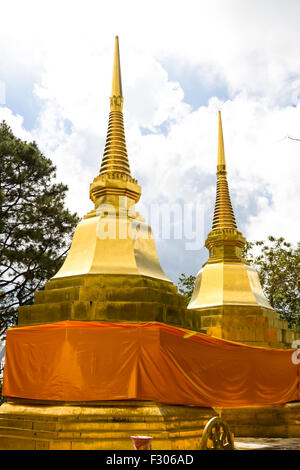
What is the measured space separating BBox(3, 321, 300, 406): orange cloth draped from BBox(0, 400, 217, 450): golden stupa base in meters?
0.22

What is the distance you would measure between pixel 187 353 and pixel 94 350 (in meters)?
2.25

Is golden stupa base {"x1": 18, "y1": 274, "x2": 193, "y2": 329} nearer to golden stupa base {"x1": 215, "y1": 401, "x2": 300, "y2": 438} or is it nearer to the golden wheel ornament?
the golden wheel ornament

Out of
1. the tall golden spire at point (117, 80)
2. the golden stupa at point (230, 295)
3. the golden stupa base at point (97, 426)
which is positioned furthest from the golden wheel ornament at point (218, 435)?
the tall golden spire at point (117, 80)

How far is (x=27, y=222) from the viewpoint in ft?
72.8

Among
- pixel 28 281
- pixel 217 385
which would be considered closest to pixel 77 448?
pixel 217 385

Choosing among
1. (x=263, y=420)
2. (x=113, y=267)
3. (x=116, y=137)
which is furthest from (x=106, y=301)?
(x=263, y=420)

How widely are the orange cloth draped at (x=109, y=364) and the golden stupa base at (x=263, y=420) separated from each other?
3.89m

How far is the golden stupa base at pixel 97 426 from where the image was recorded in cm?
935

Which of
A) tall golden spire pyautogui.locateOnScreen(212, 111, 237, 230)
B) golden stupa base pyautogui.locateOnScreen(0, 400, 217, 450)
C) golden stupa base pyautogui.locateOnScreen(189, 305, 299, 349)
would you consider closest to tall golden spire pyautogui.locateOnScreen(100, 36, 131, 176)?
golden stupa base pyautogui.locateOnScreen(189, 305, 299, 349)

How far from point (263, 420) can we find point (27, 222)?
13.6 m

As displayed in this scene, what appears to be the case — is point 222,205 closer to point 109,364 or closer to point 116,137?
point 116,137

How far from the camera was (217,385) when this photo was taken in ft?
38.7

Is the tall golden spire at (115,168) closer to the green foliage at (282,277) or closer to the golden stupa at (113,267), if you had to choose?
the golden stupa at (113,267)
